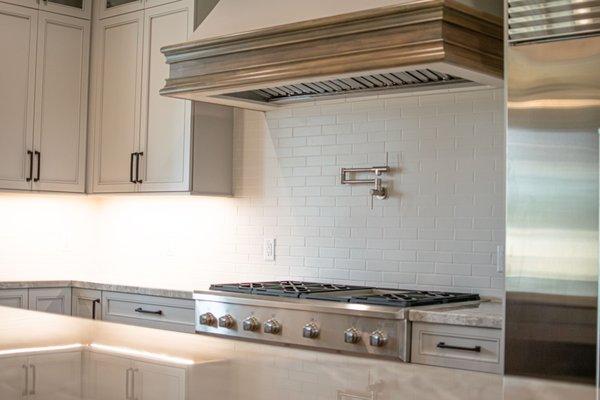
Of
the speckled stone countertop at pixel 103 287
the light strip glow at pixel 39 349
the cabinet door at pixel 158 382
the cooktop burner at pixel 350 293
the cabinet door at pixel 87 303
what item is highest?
the cabinet door at pixel 158 382

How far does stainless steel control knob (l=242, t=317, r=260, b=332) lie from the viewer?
430 cm

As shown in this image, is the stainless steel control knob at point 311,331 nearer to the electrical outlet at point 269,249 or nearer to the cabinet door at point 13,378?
the electrical outlet at point 269,249

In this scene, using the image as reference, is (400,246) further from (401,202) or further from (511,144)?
(511,144)

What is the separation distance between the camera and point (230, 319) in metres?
4.43

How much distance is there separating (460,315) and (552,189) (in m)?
0.64

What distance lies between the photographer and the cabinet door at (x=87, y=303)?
17.5 feet

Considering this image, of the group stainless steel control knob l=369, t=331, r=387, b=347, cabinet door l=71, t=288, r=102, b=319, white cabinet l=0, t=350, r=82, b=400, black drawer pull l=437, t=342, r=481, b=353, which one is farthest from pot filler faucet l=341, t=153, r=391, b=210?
white cabinet l=0, t=350, r=82, b=400

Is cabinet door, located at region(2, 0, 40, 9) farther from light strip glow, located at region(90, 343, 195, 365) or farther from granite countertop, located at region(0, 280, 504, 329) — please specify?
light strip glow, located at region(90, 343, 195, 365)

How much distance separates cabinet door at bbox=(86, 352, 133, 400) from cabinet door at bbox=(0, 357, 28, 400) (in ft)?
0.33

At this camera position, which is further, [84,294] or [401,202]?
[84,294]

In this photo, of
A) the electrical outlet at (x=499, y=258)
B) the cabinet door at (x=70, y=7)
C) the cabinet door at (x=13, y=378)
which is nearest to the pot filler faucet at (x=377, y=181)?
the electrical outlet at (x=499, y=258)

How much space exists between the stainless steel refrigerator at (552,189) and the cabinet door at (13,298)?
9.91 ft

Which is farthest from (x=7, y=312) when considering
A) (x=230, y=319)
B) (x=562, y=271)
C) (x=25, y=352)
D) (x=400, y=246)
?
(x=400, y=246)

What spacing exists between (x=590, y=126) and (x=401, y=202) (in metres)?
1.46
